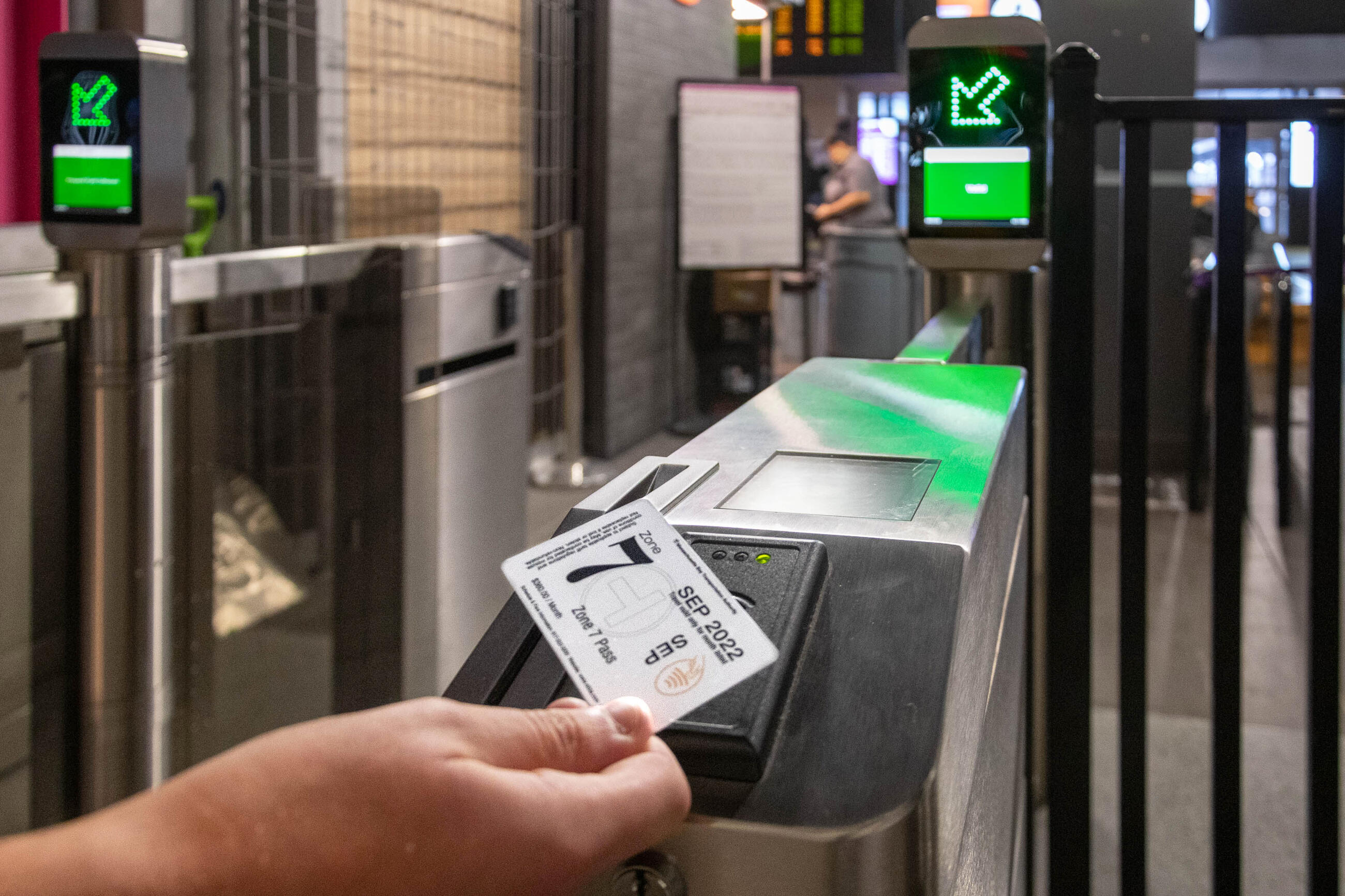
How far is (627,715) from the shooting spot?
41cm

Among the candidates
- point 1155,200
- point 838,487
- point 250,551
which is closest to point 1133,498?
point 838,487

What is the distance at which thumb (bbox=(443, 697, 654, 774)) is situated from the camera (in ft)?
1.24

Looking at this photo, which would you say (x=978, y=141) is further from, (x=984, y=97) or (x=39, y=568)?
(x=39, y=568)

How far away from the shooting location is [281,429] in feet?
8.60

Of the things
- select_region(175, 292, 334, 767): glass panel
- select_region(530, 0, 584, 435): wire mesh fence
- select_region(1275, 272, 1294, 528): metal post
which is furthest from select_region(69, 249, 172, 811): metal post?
select_region(530, 0, 584, 435): wire mesh fence

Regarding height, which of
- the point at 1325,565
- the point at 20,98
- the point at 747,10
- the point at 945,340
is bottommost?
the point at 1325,565

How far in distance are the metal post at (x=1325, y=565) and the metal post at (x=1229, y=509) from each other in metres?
0.08

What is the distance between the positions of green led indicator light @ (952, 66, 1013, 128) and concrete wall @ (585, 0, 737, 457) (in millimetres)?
3458

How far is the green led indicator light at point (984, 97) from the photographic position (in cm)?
149

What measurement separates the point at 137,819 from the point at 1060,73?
1313 millimetres

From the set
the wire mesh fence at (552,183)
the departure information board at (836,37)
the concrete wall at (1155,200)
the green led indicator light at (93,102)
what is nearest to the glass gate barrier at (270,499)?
the green led indicator light at (93,102)

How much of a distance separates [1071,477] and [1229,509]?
6.6 inches

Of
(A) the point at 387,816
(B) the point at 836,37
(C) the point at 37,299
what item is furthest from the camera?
(B) the point at 836,37

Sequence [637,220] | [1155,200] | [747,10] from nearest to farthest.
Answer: [1155,200], [637,220], [747,10]
